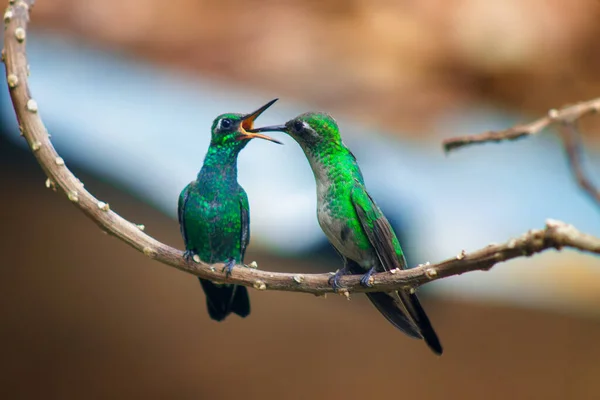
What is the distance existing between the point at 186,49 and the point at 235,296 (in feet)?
17.1

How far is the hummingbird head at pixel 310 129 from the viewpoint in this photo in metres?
1.14

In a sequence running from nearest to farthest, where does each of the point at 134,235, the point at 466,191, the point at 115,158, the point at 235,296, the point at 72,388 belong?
the point at 134,235 → the point at 235,296 → the point at 115,158 → the point at 466,191 → the point at 72,388

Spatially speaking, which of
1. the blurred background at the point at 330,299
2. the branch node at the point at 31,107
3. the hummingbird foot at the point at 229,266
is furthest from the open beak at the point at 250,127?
the blurred background at the point at 330,299

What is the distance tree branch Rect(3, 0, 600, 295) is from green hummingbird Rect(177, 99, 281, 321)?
0.04 m

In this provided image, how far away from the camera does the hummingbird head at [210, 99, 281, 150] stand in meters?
1.13

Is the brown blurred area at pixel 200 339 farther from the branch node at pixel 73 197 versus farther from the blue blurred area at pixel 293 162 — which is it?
the branch node at pixel 73 197

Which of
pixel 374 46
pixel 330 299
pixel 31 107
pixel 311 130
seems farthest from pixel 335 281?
pixel 374 46

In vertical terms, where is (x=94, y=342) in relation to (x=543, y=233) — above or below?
above

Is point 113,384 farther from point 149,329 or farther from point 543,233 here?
point 543,233

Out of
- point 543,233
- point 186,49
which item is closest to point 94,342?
point 186,49

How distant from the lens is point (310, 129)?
3.74ft

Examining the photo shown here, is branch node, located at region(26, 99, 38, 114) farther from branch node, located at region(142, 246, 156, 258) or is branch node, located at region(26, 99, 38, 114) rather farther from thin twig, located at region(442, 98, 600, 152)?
thin twig, located at region(442, 98, 600, 152)

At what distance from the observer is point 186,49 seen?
625 centimetres

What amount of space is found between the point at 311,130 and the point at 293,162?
0.35 m
